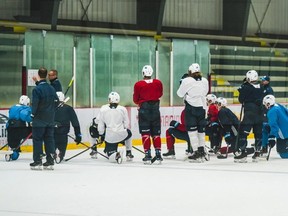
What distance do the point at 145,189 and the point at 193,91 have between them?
436 centimetres

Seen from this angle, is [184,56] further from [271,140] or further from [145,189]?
[145,189]

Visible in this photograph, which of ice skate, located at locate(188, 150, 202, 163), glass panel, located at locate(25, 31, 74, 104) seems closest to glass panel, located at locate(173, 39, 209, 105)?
glass panel, located at locate(25, 31, 74, 104)

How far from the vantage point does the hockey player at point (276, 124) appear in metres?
15.4

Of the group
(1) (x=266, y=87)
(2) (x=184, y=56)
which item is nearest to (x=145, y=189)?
(1) (x=266, y=87)

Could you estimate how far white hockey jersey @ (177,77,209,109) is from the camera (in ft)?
49.2

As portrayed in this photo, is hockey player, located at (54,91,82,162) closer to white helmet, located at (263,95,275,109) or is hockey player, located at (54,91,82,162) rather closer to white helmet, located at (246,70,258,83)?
white helmet, located at (246,70,258,83)

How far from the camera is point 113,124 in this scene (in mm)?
14836

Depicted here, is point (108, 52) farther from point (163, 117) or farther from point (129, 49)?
point (163, 117)

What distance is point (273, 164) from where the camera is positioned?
1471 cm

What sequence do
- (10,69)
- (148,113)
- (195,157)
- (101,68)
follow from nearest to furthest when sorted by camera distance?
(148,113), (195,157), (10,69), (101,68)

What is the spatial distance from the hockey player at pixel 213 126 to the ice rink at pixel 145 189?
3.39 feet

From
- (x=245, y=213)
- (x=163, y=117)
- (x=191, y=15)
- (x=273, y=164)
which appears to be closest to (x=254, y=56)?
(x=191, y=15)

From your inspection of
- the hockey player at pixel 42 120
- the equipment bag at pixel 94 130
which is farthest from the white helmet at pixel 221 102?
the hockey player at pixel 42 120

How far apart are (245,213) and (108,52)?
11461mm
